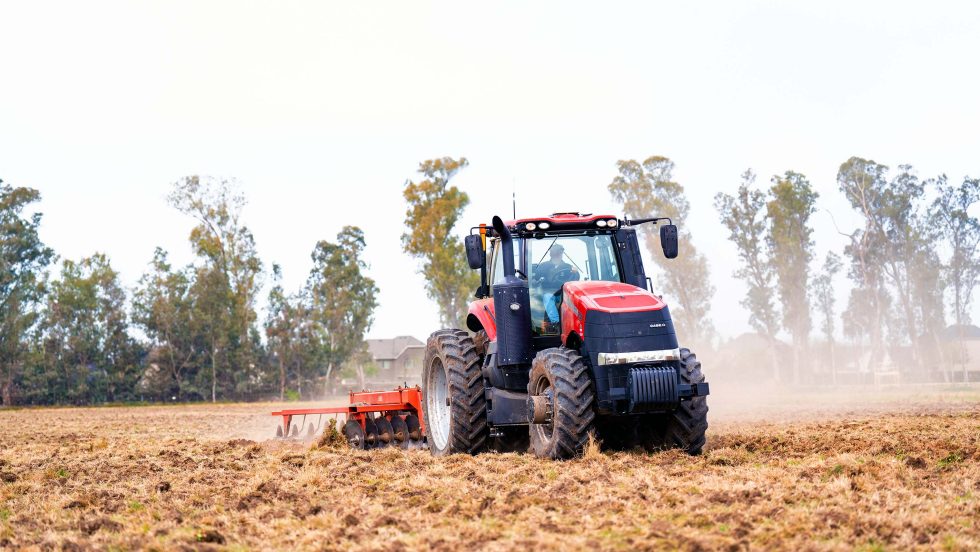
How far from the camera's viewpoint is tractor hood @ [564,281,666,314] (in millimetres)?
10406

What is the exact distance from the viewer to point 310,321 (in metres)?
67.2

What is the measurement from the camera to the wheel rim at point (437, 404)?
1320 cm

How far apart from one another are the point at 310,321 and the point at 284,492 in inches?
2324

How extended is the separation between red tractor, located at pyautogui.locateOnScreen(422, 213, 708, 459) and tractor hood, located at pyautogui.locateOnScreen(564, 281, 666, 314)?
14 millimetres

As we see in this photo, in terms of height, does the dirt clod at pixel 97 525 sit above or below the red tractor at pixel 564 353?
below

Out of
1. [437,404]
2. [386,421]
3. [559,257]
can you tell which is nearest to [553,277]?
[559,257]

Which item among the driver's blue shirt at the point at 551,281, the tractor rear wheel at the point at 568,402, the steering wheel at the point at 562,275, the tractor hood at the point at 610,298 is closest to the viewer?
the tractor rear wheel at the point at 568,402

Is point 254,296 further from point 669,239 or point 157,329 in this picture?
point 669,239

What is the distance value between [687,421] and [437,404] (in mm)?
3967

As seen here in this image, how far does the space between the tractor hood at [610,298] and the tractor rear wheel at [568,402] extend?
539 mm

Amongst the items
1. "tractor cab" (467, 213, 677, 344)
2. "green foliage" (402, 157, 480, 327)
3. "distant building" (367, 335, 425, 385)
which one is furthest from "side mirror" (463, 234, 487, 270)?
"distant building" (367, 335, 425, 385)

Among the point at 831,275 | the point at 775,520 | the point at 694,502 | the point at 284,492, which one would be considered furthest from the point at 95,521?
the point at 831,275

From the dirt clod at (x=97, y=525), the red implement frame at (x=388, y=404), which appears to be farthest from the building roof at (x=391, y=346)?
the dirt clod at (x=97, y=525)

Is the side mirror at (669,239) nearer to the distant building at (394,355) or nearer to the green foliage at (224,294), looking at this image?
the green foliage at (224,294)
